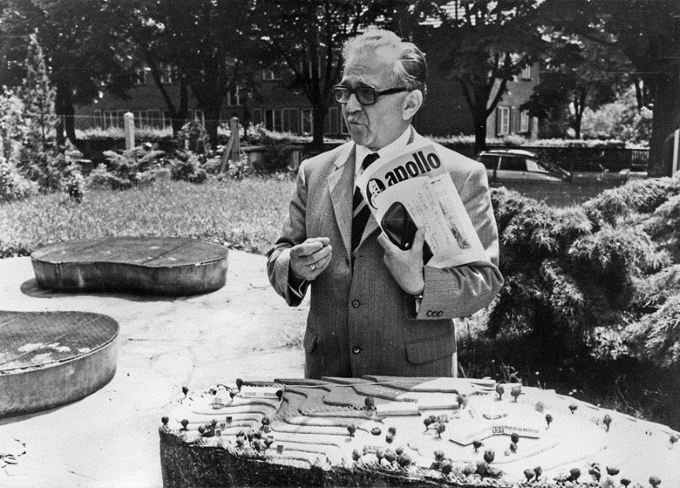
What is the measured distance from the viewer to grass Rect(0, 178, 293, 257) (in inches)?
394

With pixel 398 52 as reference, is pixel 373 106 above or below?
below

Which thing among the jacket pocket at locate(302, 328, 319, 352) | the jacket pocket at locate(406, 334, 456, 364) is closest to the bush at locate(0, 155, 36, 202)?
the jacket pocket at locate(302, 328, 319, 352)

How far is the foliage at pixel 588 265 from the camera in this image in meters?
4.64

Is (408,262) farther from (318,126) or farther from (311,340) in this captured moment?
(318,126)

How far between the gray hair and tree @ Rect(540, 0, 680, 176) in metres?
12.7

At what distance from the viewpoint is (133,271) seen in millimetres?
7078

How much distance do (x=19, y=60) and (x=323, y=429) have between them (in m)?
28.0

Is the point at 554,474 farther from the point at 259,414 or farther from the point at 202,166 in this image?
the point at 202,166

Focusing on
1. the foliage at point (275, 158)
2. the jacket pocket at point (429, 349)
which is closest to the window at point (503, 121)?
the foliage at point (275, 158)

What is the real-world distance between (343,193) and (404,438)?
29.4 inches

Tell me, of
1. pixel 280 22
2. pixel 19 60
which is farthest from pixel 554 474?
pixel 19 60

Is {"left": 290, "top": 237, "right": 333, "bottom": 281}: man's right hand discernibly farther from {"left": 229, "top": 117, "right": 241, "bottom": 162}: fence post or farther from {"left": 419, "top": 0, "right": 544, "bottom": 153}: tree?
{"left": 229, "top": 117, "right": 241, "bottom": 162}: fence post

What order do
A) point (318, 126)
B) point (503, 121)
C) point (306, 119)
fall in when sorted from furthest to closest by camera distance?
point (306, 119)
point (503, 121)
point (318, 126)

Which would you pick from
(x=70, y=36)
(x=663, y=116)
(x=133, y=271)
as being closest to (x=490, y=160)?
(x=663, y=116)
